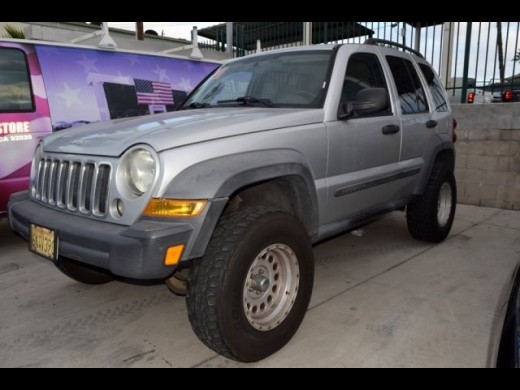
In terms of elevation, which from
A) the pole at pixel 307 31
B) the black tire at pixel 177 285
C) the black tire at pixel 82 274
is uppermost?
the pole at pixel 307 31

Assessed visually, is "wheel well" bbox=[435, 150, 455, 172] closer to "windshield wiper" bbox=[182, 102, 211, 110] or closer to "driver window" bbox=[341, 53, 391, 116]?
"driver window" bbox=[341, 53, 391, 116]

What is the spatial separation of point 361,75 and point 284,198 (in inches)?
52.1

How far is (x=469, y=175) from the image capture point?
6.60m

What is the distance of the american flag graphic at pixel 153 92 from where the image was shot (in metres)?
5.58

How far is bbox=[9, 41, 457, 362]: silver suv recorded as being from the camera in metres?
2.23

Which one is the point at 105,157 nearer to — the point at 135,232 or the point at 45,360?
the point at 135,232

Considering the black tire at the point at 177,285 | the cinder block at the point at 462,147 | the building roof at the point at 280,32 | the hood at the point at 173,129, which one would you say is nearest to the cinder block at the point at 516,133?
the cinder block at the point at 462,147

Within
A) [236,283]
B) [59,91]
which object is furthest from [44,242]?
[59,91]

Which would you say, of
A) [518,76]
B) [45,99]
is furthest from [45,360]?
[518,76]

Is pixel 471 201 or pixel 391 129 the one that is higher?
pixel 391 129

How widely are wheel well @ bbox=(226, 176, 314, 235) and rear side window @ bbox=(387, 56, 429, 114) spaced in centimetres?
159

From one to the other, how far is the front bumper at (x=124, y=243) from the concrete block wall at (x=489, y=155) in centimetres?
555

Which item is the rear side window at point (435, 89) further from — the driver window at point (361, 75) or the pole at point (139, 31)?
the pole at point (139, 31)

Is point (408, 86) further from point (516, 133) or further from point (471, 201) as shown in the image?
point (471, 201)
